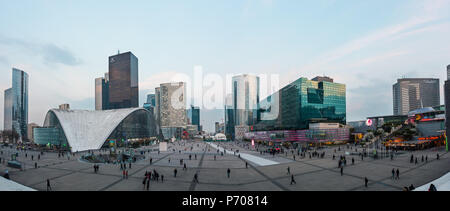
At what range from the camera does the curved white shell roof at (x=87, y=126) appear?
6943cm

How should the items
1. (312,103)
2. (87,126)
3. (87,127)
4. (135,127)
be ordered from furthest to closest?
1. (312,103)
2. (135,127)
3. (87,126)
4. (87,127)

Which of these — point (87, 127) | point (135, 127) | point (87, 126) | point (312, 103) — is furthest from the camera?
point (312, 103)

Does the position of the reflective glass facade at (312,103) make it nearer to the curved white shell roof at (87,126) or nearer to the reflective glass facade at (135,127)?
the reflective glass facade at (135,127)

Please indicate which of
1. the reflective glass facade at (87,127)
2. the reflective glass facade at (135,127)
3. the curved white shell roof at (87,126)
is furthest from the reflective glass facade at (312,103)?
the curved white shell roof at (87,126)

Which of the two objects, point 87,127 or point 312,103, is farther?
point 312,103

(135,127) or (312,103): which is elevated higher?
(312,103)

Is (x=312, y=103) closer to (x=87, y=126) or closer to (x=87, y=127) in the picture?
(x=87, y=127)

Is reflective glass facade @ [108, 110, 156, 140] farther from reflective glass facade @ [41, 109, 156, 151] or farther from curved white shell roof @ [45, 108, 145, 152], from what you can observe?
curved white shell roof @ [45, 108, 145, 152]

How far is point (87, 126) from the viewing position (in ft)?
250

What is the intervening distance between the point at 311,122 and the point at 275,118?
128 ft

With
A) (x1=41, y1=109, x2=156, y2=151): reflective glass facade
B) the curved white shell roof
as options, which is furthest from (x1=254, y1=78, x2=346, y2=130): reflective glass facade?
the curved white shell roof

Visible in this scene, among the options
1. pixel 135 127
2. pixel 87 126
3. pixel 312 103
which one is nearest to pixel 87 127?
pixel 87 126
